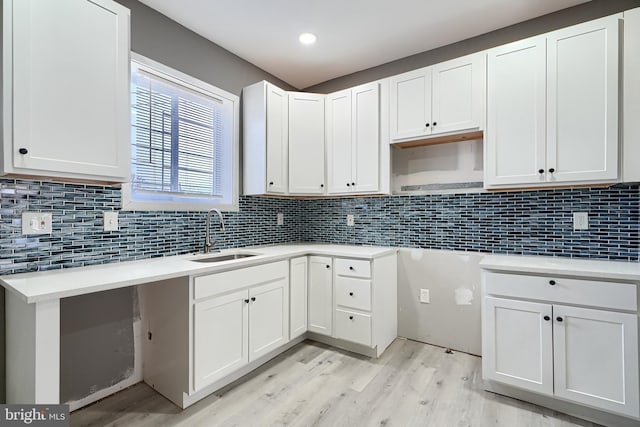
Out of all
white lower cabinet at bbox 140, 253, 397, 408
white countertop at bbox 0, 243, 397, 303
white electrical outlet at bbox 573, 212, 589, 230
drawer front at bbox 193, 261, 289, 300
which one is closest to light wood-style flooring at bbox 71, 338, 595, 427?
white lower cabinet at bbox 140, 253, 397, 408

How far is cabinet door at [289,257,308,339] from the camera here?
2486 mm

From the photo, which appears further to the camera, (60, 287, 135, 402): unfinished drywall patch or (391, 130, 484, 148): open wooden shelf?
(391, 130, 484, 148): open wooden shelf

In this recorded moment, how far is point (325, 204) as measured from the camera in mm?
3357

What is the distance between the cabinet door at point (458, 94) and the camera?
7.32 feet

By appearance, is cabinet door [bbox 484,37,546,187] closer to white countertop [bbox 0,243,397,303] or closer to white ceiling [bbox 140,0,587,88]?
white ceiling [bbox 140,0,587,88]

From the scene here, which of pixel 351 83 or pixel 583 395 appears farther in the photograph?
pixel 351 83

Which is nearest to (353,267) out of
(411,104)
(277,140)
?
(277,140)

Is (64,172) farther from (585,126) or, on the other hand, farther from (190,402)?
(585,126)

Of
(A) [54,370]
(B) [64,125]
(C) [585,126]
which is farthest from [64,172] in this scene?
(C) [585,126]

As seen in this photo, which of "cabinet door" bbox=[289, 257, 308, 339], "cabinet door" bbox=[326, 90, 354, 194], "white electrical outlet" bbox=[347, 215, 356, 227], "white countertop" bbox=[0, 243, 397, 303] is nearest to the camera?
"white countertop" bbox=[0, 243, 397, 303]

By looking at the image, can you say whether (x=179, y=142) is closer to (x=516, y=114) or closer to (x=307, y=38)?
(x=307, y=38)

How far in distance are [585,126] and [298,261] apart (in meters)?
2.16

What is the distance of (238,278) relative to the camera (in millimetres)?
2002

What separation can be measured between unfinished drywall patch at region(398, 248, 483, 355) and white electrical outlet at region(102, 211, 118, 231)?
225cm
